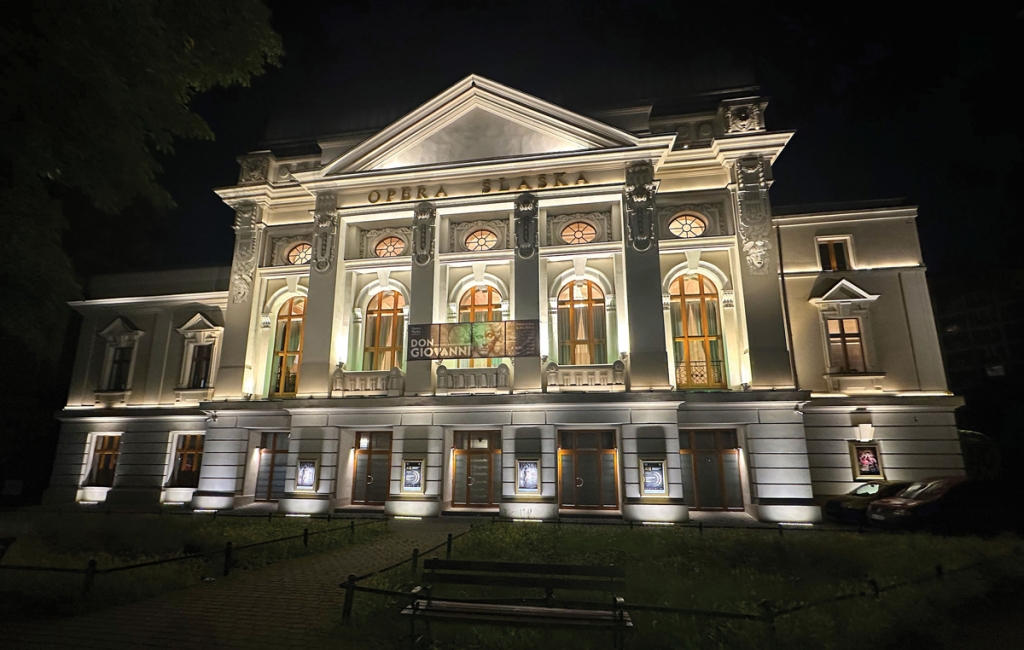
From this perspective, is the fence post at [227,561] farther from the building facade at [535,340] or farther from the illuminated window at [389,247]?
the illuminated window at [389,247]

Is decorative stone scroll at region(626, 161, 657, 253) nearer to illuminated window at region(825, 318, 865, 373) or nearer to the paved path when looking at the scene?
illuminated window at region(825, 318, 865, 373)

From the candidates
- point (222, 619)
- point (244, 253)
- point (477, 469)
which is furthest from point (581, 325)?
point (222, 619)

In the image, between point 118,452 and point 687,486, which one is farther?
point 118,452

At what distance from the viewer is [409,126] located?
2412cm

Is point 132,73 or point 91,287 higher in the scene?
point 91,287

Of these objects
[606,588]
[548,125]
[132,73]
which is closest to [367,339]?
[548,125]

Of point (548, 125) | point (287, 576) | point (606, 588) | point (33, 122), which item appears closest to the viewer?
point (606, 588)

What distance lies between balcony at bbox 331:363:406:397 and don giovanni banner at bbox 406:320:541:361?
1.06 meters

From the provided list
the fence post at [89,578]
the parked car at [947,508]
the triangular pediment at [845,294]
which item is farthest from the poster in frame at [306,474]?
the triangular pediment at [845,294]

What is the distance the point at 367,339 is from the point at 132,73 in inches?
606

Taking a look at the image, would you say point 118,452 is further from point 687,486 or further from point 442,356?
point 687,486

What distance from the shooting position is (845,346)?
71.9ft

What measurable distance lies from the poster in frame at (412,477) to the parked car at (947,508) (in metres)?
14.9

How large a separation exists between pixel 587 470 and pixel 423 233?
11.8 meters
